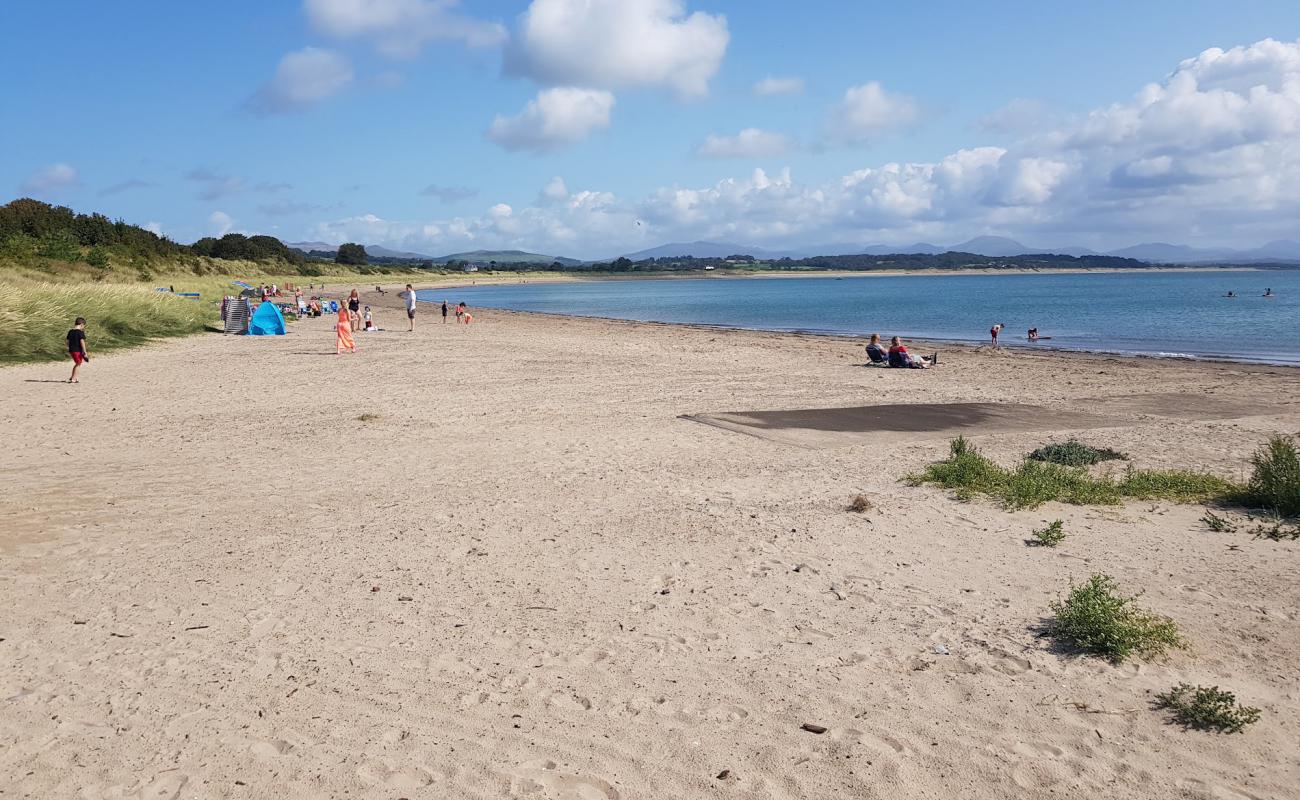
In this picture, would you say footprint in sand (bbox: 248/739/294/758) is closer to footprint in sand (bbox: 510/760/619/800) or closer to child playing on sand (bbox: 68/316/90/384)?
footprint in sand (bbox: 510/760/619/800)

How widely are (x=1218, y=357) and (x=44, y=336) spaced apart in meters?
30.5

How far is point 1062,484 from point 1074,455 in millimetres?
1647

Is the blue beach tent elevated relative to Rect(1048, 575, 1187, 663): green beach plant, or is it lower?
elevated

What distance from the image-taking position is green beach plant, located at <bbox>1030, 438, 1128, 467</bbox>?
31.1 feet

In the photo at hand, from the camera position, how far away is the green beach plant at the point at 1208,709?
3922mm

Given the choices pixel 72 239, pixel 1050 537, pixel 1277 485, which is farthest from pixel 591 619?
pixel 72 239

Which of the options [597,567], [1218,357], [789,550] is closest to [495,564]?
[597,567]

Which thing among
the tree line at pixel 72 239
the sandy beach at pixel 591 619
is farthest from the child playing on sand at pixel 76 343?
the tree line at pixel 72 239

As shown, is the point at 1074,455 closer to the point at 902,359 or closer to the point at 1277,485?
the point at 1277,485

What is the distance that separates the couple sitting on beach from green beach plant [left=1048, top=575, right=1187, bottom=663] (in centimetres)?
1492

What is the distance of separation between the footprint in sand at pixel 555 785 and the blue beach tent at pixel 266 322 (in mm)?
26440

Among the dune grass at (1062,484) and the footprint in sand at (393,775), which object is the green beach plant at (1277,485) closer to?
the dune grass at (1062,484)

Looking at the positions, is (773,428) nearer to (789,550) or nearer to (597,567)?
(789,550)

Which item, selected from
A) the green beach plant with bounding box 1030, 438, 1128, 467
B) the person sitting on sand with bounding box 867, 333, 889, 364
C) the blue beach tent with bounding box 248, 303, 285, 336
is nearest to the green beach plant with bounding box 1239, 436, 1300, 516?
the green beach plant with bounding box 1030, 438, 1128, 467
